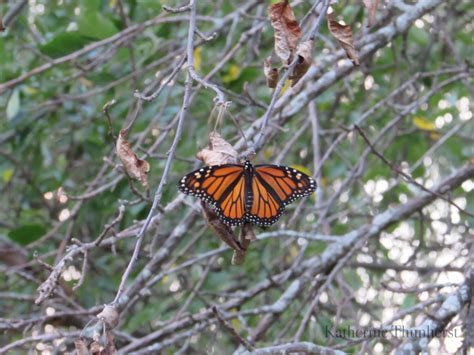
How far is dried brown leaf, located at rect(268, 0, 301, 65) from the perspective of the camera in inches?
68.9

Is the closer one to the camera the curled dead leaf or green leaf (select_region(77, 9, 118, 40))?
the curled dead leaf

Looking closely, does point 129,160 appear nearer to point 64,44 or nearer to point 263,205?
point 263,205

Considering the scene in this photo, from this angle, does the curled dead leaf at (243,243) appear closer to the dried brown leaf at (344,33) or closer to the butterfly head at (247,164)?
the butterfly head at (247,164)

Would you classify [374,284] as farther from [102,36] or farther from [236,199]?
[236,199]

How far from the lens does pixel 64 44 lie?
3.13 meters

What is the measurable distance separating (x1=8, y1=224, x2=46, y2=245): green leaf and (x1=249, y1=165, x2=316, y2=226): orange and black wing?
1.51m

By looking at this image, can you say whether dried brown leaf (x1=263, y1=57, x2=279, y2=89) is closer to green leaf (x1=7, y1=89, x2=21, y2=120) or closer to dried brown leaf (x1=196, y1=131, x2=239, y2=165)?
dried brown leaf (x1=196, y1=131, x2=239, y2=165)

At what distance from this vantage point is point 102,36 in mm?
3127

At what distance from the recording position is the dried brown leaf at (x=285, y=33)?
68.9 inches

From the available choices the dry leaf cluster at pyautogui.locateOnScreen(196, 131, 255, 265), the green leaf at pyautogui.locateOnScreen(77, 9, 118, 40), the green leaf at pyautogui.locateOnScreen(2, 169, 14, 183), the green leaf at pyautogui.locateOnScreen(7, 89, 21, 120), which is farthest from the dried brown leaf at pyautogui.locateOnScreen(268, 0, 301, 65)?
the green leaf at pyautogui.locateOnScreen(2, 169, 14, 183)

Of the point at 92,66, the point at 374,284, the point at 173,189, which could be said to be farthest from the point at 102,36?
the point at 374,284

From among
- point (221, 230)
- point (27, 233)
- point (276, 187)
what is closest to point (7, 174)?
point (27, 233)

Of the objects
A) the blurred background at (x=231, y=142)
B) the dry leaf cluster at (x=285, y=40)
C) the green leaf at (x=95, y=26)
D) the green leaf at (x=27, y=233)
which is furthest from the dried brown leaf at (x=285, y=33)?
the green leaf at (x=27, y=233)

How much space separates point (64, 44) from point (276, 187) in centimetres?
134
